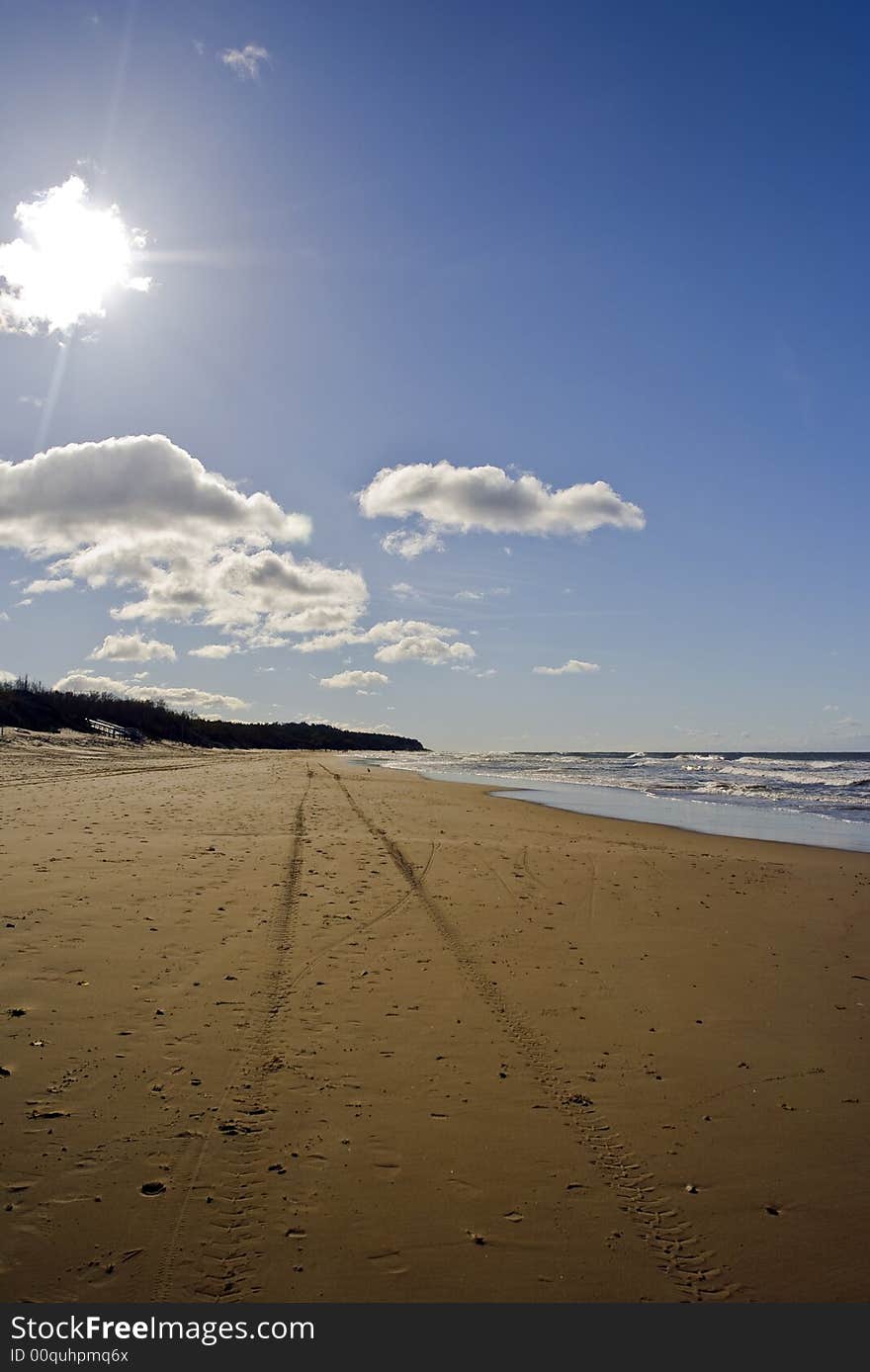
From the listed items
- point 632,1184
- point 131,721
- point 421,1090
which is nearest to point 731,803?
point 421,1090

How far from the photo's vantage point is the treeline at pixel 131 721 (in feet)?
197

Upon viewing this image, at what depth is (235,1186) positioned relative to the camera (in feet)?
14.2

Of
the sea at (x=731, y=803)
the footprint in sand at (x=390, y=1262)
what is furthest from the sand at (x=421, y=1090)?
the sea at (x=731, y=803)

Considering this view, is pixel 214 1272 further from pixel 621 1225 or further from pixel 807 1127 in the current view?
pixel 807 1127

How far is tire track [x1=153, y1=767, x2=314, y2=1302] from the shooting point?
361 centimetres

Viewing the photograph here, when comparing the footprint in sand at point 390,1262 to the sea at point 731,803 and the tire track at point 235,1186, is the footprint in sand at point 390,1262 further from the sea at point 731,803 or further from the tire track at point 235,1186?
the sea at point 731,803

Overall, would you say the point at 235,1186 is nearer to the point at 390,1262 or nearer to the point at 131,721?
the point at 390,1262

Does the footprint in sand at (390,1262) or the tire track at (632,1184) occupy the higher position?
the tire track at (632,1184)

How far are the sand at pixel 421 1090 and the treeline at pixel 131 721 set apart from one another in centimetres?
5436

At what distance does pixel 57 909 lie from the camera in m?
9.48

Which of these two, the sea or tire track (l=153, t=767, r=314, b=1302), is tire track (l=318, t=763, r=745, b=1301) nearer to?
tire track (l=153, t=767, r=314, b=1302)

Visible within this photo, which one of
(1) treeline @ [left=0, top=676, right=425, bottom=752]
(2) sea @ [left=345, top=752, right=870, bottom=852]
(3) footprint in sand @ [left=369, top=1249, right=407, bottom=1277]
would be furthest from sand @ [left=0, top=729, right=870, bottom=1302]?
(1) treeline @ [left=0, top=676, right=425, bottom=752]

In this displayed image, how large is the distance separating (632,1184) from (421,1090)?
5.62 feet

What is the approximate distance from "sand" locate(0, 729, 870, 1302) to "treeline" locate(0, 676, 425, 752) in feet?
178
